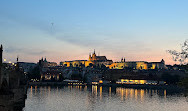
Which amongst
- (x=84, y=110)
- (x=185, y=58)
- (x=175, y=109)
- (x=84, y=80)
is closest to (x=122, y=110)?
(x=84, y=110)

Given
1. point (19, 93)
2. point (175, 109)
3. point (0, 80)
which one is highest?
point (0, 80)

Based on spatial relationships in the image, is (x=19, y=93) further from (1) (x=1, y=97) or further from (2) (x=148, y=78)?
(2) (x=148, y=78)

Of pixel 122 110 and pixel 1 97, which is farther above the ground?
pixel 1 97

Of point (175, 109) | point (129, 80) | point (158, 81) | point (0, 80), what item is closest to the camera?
point (0, 80)

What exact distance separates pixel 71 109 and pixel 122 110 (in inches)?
426

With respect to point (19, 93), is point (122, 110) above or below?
below

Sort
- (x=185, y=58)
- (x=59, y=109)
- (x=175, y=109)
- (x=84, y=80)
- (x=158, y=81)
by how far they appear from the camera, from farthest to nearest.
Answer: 1. (x=84, y=80)
2. (x=158, y=81)
3. (x=175, y=109)
4. (x=59, y=109)
5. (x=185, y=58)

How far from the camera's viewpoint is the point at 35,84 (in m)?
154

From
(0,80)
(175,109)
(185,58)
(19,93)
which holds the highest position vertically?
(185,58)

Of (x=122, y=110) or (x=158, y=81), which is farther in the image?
(x=158, y=81)

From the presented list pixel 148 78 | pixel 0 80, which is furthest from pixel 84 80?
pixel 0 80

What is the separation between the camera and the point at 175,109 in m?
61.8

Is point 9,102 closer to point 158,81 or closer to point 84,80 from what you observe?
point 158,81

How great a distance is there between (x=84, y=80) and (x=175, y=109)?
13973cm
